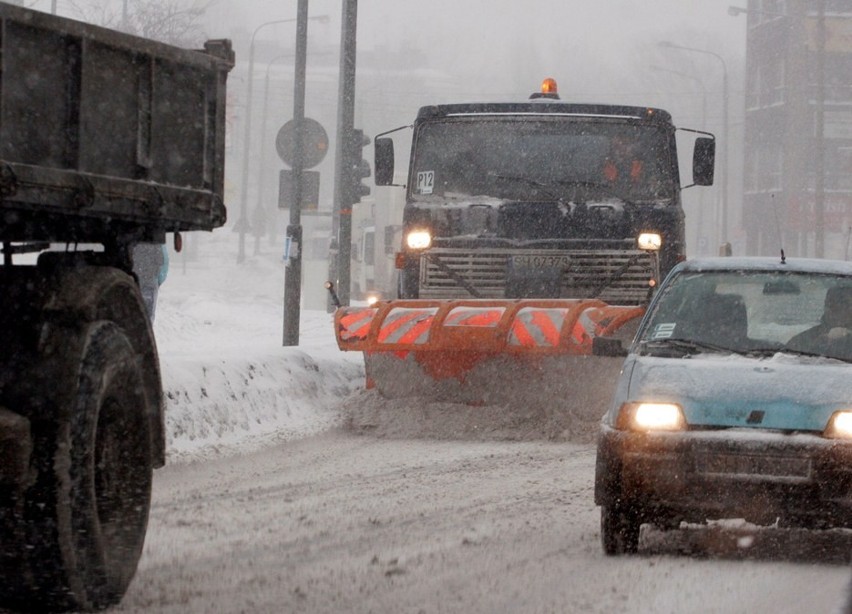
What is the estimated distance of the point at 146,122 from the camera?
5.68 metres

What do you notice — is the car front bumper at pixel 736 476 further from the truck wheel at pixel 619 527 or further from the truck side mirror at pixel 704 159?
the truck side mirror at pixel 704 159

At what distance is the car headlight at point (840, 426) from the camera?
669 cm

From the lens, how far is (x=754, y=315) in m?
7.89

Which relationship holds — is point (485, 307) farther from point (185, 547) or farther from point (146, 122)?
point (146, 122)

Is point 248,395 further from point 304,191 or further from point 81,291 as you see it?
point 304,191

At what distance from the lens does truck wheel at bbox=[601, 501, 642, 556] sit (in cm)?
682

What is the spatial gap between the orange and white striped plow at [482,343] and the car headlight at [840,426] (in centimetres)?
472

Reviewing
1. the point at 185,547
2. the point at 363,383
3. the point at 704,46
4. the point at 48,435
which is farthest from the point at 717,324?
the point at 704,46

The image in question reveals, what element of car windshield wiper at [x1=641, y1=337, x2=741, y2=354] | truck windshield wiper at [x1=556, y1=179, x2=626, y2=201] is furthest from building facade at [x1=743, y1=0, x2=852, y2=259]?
car windshield wiper at [x1=641, y1=337, x2=741, y2=354]

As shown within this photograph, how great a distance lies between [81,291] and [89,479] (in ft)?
1.97

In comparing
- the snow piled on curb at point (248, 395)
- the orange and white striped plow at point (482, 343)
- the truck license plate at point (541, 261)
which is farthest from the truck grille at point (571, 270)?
the snow piled on curb at point (248, 395)

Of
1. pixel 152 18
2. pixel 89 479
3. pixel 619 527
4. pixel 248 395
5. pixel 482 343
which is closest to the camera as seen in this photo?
pixel 89 479

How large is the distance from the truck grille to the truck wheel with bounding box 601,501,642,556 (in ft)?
20.5

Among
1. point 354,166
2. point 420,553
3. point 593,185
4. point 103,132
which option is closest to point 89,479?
point 103,132
